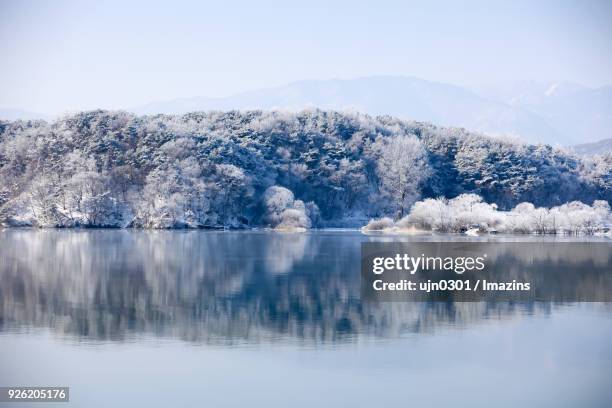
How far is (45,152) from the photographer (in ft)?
221

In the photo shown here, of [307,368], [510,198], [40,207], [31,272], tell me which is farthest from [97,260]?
[510,198]

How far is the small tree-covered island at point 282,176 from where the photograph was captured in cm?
6331

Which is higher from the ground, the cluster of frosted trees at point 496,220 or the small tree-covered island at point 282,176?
the small tree-covered island at point 282,176

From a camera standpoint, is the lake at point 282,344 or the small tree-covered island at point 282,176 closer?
the lake at point 282,344

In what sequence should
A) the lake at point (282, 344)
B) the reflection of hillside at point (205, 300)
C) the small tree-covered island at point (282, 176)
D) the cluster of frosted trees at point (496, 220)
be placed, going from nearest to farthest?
the lake at point (282, 344) → the reflection of hillside at point (205, 300) → the cluster of frosted trees at point (496, 220) → the small tree-covered island at point (282, 176)

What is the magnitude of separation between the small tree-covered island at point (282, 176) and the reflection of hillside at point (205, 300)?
28880 millimetres

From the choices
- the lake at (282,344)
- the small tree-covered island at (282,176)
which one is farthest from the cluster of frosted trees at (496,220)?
the lake at (282,344)

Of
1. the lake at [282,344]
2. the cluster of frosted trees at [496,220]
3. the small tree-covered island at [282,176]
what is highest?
the small tree-covered island at [282,176]

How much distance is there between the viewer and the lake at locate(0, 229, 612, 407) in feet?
44.0

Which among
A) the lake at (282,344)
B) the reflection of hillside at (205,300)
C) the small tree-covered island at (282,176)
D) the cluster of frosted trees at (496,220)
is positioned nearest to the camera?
the lake at (282,344)

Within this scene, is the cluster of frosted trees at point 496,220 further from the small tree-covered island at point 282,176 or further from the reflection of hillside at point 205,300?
the reflection of hillside at point 205,300

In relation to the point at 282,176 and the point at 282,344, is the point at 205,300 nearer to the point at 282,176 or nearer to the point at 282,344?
the point at 282,344

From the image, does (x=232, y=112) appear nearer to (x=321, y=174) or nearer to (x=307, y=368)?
(x=321, y=174)

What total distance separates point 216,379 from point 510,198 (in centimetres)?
6670
